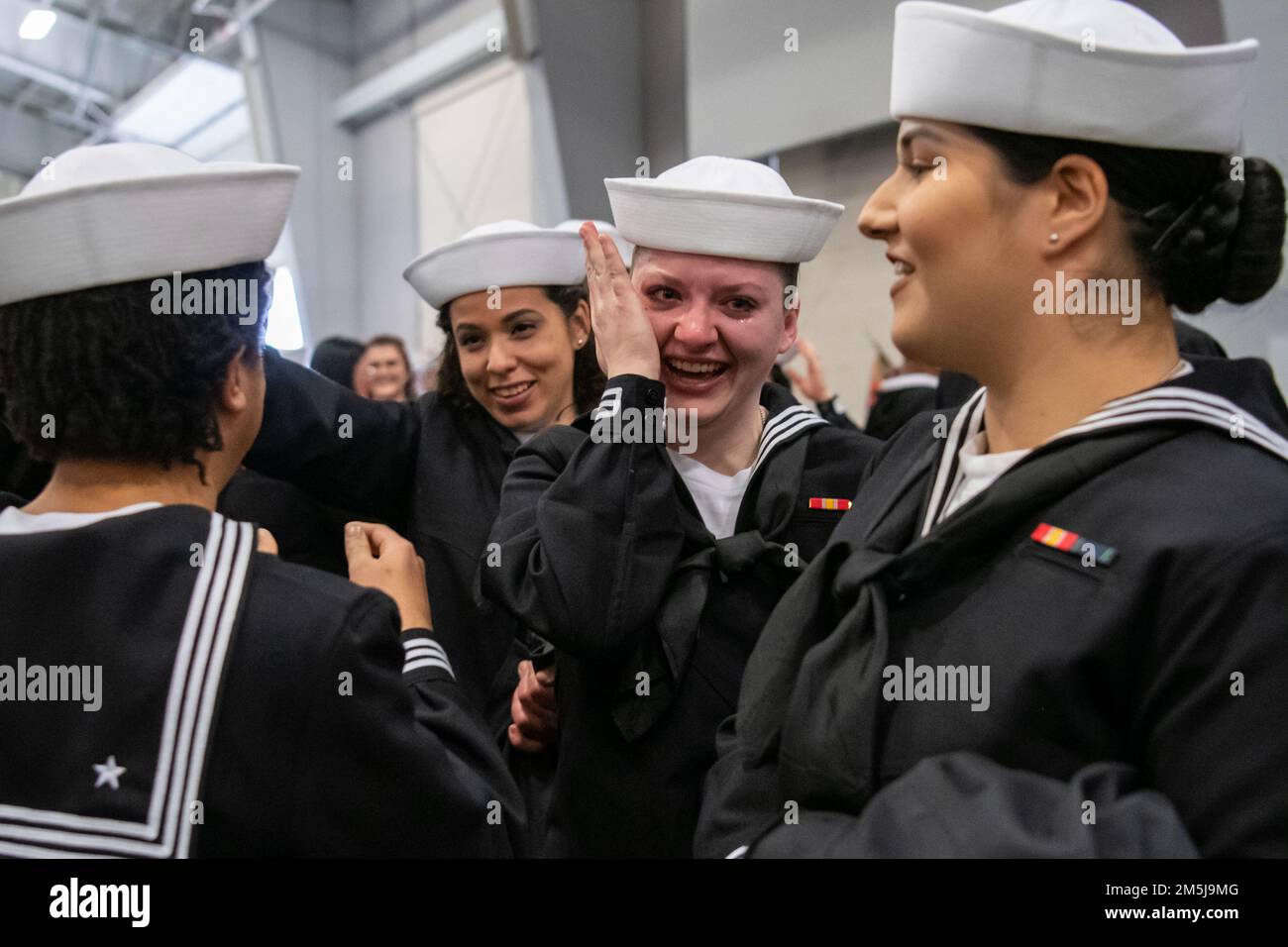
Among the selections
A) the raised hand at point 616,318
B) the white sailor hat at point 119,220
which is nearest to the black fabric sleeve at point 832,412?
the raised hand at point 616,318

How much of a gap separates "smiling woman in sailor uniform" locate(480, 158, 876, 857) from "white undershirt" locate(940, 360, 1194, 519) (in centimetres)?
41

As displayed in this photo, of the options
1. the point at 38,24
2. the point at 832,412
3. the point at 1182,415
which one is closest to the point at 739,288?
the point at 1182,415

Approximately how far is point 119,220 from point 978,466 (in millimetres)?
1091

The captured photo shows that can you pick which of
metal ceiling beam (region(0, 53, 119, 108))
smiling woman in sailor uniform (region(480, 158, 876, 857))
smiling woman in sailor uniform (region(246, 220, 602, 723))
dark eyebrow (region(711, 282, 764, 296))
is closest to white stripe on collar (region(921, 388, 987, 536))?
smiling woman in sailor uniform (region(480, 158, 876, 857))

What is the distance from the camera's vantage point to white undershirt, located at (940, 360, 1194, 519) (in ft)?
4.26

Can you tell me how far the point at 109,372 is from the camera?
4.29ft

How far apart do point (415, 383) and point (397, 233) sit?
13.7 feet

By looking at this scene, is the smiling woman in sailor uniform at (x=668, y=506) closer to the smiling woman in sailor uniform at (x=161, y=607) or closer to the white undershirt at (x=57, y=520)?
the smiling woman in sailor uniform at (x=161, y=607)

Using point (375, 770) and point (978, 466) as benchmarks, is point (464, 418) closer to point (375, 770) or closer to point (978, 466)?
point (375, 770)

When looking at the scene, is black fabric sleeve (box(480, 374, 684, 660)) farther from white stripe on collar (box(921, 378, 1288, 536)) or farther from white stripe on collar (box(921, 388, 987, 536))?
white stripe on collar (box(921, 378, 1288, 536))

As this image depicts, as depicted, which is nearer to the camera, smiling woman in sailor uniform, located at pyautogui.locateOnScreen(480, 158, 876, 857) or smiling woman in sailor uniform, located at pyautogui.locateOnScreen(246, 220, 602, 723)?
smiling woman in sailor uniform, located at pyautogui.locateOnScreen(480, 158, 876, 857)

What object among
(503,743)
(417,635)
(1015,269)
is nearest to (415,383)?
(503,743)

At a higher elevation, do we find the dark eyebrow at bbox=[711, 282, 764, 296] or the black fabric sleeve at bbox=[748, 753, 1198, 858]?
the dark eyebrow at bbox=[711, 282, 764, 296]

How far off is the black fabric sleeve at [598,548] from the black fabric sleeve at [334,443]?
72 centimetres
